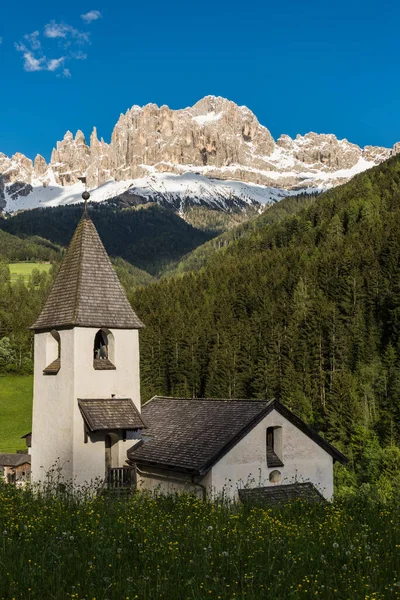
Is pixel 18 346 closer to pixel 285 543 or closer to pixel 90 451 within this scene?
pixel 90 451

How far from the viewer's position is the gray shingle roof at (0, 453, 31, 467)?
55612mm

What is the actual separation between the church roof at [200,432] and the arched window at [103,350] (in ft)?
9.55

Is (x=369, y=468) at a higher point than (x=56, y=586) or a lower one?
lower

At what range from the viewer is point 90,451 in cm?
2200

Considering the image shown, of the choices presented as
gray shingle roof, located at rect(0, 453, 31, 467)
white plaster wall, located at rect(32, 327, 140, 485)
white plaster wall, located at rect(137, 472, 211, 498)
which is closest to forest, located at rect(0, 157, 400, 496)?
gray shingle roof, located at rect(0, 453, 31, 467)

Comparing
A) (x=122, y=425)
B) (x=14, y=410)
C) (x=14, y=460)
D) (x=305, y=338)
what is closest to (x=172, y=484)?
(x=122, y=425)

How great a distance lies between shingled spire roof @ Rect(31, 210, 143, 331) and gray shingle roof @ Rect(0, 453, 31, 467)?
114 ft

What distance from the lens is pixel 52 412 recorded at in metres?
23.4

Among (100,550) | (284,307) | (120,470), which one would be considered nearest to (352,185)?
(284,307)

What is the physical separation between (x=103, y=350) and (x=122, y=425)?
3.43 meters

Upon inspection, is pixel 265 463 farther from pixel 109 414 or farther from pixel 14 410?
pixel 14 410

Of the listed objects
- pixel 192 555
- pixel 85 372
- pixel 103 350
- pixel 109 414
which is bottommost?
pixel 192 555

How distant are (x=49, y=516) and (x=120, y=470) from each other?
11.3 metres

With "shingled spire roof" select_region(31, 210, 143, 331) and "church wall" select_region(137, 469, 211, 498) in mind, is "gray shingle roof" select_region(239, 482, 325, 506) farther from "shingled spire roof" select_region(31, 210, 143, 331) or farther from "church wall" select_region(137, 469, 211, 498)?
"shingled spire roof" select_region(31, 210, 143, 331)
